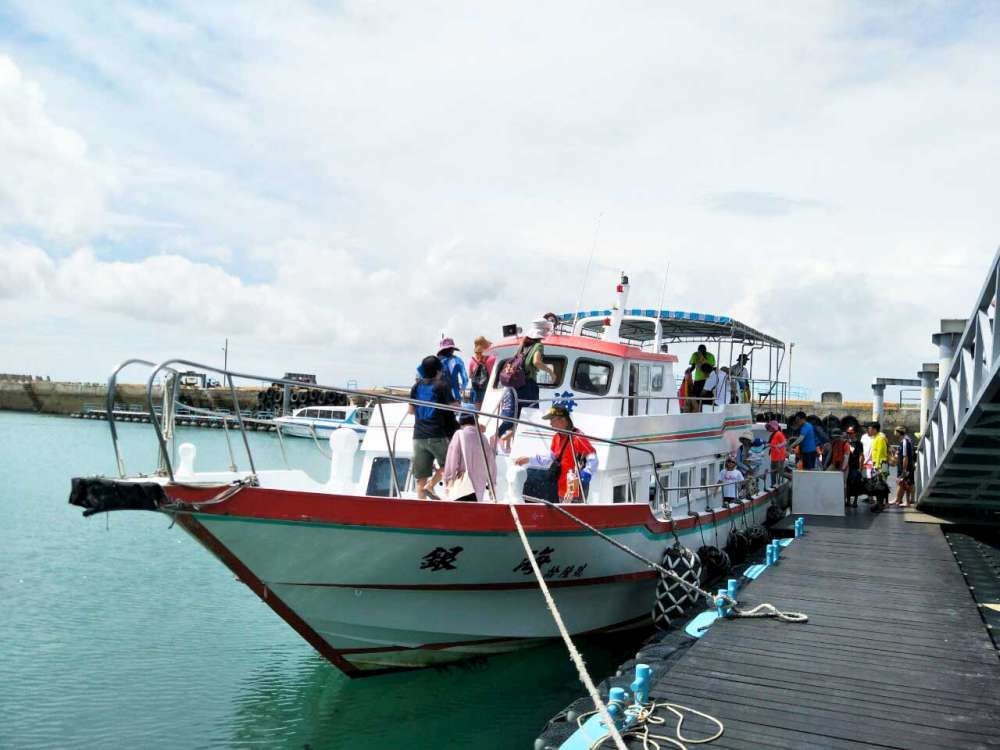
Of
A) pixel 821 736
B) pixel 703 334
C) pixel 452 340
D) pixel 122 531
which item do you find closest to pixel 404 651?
pixel 452 340

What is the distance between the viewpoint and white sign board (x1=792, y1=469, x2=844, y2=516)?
658 inches

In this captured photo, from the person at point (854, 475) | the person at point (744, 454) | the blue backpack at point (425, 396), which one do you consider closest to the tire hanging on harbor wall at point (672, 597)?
the blue backpack at point (425, 396)

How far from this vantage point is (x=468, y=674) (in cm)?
1027

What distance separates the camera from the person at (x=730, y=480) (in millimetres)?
14680

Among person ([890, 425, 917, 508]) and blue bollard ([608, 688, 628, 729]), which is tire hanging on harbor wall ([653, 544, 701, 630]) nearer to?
blue bollard ([608, 688, 628, 729])

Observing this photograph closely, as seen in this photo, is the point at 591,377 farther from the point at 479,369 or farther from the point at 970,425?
the point at 970,425

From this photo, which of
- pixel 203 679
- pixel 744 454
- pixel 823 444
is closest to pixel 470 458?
pixel 203 679

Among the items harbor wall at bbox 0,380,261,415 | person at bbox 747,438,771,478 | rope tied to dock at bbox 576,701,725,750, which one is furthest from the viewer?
harbor wall at bbox 0,380,261,415

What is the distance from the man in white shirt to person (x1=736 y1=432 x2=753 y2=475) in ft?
5.21

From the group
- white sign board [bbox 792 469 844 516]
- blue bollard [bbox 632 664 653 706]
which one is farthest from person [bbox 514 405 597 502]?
white sign board [bbox 792 469 844 516]

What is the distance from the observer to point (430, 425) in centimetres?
920

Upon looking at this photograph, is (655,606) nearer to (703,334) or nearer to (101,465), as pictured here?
(703,334)

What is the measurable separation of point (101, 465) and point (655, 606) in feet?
111

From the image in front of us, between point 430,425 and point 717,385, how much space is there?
7538 millimetres
